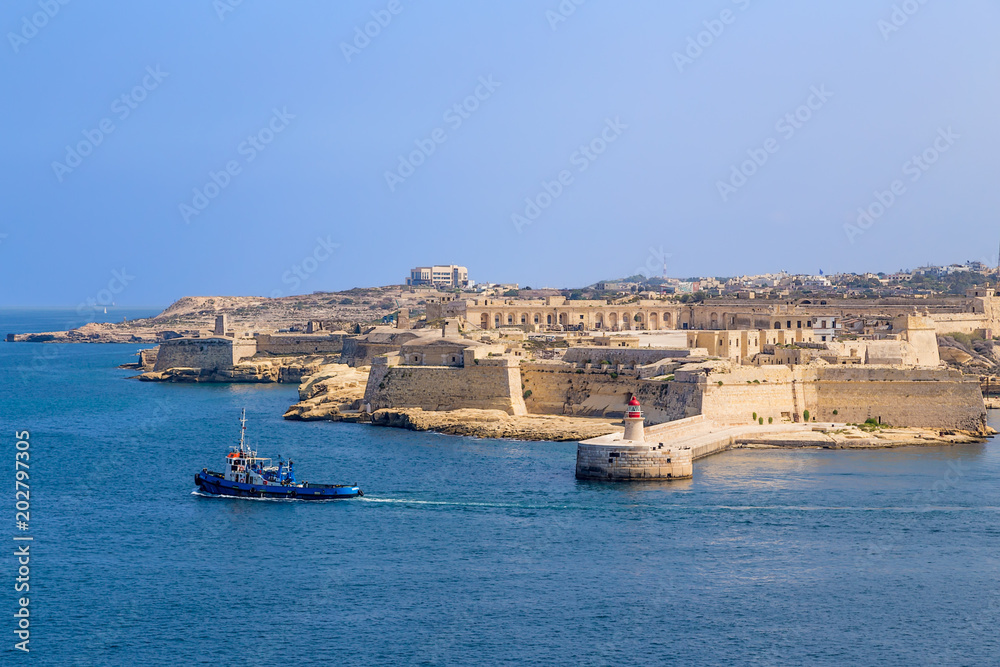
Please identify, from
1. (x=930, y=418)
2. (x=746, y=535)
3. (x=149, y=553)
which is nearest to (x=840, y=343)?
(x=930, y=418)

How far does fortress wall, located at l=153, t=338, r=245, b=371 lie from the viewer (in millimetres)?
60719

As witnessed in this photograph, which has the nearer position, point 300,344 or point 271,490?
point 271,490

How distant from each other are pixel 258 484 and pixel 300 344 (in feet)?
122

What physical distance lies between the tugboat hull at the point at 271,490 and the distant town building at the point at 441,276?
323ft

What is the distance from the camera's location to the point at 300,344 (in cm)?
6400

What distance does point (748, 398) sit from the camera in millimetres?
34656

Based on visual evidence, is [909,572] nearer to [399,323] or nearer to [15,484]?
[15,484]

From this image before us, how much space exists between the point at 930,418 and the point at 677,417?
6.86m

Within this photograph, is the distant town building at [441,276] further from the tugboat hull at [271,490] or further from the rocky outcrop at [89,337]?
the tugboat hull at [271,490]

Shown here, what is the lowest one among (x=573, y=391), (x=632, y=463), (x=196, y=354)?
(x=632, y=463)

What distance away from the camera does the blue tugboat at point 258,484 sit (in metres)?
26.6

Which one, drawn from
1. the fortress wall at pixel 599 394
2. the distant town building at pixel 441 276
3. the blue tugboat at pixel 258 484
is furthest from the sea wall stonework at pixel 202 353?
the distant town building at pixel 441 276

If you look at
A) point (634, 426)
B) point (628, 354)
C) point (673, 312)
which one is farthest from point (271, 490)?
point (673, 312)

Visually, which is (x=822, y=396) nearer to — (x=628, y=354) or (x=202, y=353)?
(x=628, y=354)
